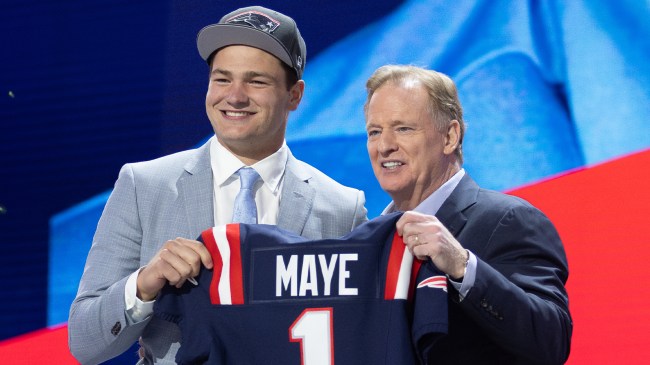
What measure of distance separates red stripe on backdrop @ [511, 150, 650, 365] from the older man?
1059 mm

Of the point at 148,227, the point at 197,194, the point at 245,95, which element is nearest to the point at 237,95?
the point at 245,95

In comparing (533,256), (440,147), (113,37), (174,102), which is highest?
(113,37)

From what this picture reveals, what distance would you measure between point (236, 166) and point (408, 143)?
428 mm

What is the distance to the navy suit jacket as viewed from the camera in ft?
5.89

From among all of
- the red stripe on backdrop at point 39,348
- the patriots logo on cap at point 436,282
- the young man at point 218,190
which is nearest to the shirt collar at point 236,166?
the young man at point 218,190

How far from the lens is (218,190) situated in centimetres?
212

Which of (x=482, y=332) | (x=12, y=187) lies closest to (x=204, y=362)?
(x=482, y=332)

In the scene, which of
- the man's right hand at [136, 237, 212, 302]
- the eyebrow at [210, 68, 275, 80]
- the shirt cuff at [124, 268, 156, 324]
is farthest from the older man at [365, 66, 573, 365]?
the shirt cuff at [124, 268, 156, 324]

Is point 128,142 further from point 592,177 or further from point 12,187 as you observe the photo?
point 592,177

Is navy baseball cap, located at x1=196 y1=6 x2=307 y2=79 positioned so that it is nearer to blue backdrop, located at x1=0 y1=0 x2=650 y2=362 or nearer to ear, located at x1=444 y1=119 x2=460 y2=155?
ear, located at x1=444 y1=119 x2=460 y2=155

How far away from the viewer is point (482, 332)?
6.36ft

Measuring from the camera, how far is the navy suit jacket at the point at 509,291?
179cm

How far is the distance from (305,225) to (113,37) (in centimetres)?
176

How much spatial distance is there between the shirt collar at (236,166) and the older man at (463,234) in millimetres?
243
